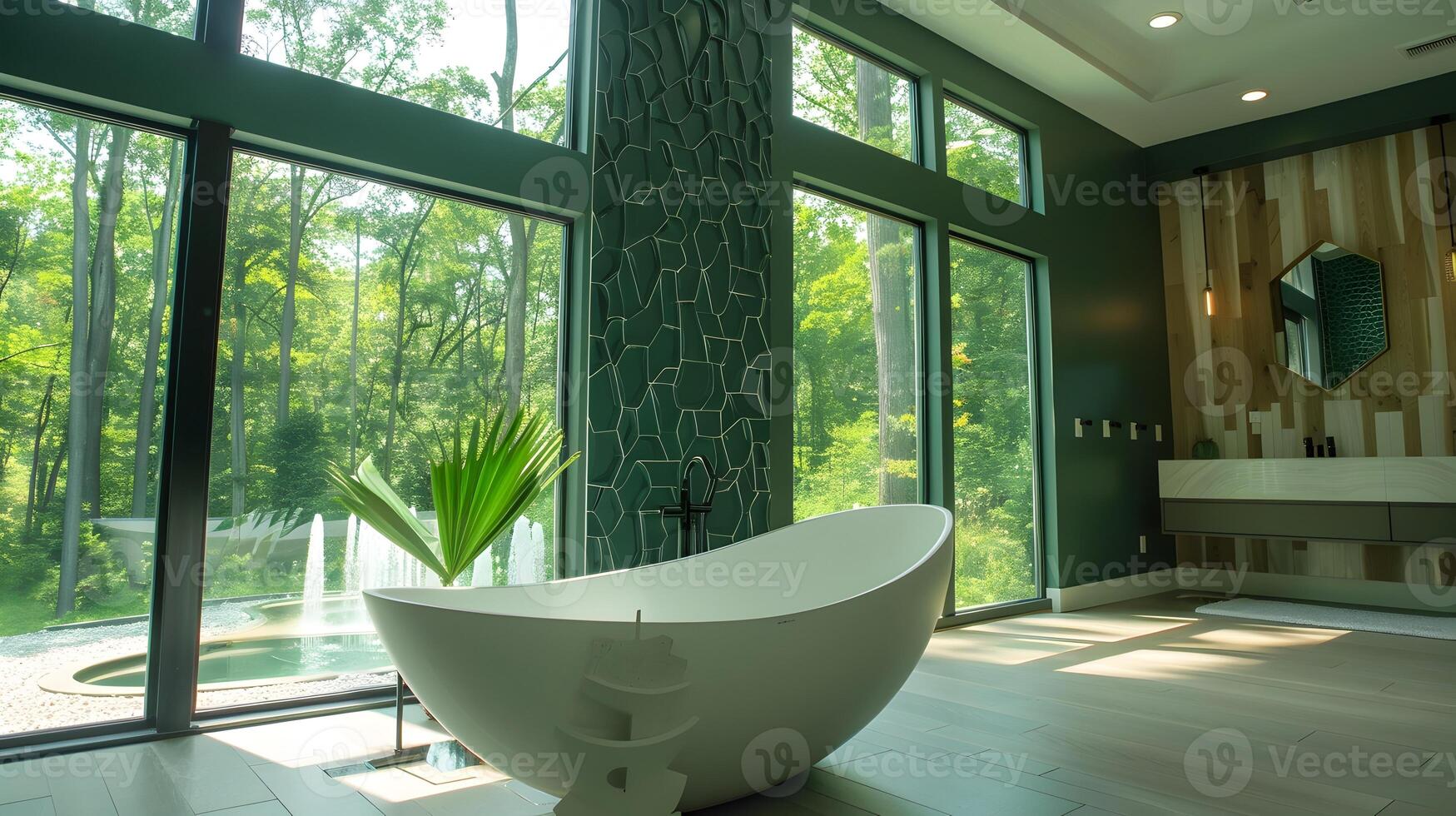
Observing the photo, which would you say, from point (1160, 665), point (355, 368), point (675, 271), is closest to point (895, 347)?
point (675, 271)

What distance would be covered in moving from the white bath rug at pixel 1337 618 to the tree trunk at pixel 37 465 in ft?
17.2

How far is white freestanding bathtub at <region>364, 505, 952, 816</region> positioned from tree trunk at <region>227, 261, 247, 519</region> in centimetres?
90

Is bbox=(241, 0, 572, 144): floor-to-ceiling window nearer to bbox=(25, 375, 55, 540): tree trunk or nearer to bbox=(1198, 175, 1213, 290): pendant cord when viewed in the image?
bbox=(25, 375, 55, 540): tree trunk

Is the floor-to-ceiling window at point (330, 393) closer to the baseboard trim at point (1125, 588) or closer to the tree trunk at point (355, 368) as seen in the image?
the tree trunk at point (355, 368)

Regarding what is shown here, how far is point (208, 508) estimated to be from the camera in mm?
2473

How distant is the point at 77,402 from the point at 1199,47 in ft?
17.1


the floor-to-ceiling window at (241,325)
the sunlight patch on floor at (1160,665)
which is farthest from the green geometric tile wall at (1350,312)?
the floor-to-ceiling window at (241,325)

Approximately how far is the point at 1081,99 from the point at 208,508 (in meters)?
5.02

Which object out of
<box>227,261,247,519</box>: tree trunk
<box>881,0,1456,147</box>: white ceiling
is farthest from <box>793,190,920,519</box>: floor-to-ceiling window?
<box>227,261,247,519</box>: tree trunk

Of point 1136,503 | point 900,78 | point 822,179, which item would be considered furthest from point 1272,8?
point 1136,503

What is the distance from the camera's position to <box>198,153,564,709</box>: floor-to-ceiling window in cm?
252

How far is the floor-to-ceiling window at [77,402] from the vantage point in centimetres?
222

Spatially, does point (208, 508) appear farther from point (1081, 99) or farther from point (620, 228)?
point (1081, 99)

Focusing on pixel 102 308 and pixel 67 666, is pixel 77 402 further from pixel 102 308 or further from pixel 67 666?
pixel 67 666
